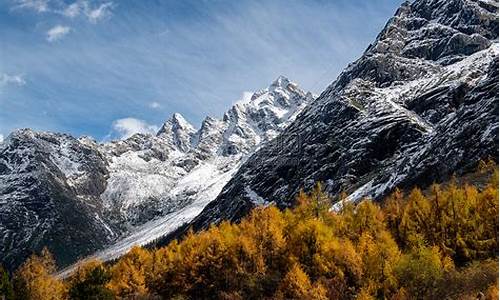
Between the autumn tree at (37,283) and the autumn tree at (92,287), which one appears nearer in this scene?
the autumn tree at (92,287)

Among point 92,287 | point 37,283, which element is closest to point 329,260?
point 92,287

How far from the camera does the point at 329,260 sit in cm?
10112

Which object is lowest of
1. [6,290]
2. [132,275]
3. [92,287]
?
[132,275]

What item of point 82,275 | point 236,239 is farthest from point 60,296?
point 236,239

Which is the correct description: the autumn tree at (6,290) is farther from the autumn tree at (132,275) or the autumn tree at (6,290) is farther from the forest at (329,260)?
the autumn tree at (132,275)

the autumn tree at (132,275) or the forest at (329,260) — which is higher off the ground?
the autumn tree at (132,275)

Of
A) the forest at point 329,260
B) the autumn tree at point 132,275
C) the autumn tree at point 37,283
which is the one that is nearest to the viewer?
the forest at point 329,260

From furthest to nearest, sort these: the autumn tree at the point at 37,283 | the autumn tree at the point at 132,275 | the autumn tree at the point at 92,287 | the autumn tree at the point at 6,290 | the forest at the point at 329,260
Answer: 1. the autumn tree at the point at 37,283
2. the autumn tree at the point at 132,275
3. the autumn tree at the point at 6,290
4. the autumn tree at the point at 92,287
5. the forest at the point at 329,260

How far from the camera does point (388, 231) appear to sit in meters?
107

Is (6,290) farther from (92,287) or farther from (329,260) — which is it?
(329,260)

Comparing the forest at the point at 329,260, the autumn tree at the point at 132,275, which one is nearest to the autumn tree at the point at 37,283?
the forest at the point at 329,260

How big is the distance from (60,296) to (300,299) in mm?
62279

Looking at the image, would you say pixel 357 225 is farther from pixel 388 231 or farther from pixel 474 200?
pixel 474 200

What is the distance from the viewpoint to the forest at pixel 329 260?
88.6 metres
